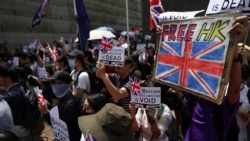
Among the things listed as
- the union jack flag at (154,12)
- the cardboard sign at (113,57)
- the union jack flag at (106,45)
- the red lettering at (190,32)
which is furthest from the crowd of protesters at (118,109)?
the union jack flag at (154,12)

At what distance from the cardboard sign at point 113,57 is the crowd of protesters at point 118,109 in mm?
104

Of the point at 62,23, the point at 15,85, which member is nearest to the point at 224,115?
the point at 15,85

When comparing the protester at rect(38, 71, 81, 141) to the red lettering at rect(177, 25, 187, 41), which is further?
the protester at rect(38, 71, 81, 141)

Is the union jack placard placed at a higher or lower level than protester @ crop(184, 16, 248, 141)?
higher

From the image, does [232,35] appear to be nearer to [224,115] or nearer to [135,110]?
[224,115]

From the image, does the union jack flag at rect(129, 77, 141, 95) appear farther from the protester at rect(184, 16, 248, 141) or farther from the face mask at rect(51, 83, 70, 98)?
the protester at rect(184, 16, 248, 141)

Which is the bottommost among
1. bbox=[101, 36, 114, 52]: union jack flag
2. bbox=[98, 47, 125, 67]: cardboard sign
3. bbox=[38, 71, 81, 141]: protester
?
bbox=[38, 71, 81, 141]: protester

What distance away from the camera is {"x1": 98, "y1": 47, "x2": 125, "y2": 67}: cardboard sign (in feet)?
13.5

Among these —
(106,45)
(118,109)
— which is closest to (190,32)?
(118,109)

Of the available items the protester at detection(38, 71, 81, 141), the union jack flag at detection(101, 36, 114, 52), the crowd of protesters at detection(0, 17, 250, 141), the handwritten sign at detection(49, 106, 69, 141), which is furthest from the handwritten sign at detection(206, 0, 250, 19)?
the handwritten sign at detection(49, 106, 69, 141)

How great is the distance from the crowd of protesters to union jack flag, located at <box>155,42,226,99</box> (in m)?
0.12

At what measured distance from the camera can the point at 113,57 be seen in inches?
164

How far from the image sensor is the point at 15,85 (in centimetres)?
384

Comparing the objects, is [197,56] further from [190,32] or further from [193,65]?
[190,32]
